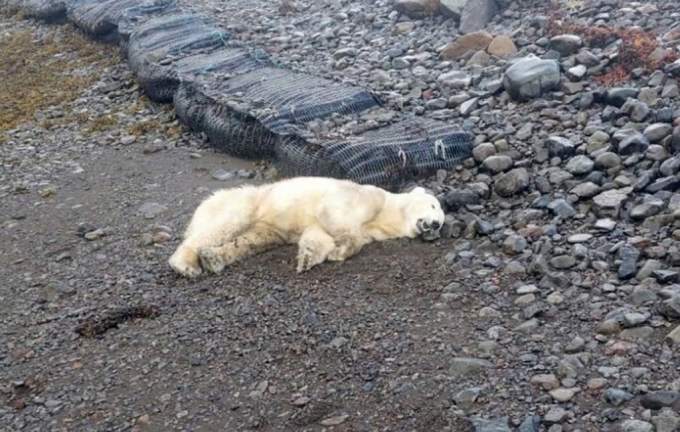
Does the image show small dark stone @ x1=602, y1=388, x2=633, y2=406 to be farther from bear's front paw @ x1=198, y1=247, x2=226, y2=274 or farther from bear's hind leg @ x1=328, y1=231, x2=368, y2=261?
bear's front paw @ x1=198, y1=247, x2=226, y2=274

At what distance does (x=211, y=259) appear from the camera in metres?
6.77

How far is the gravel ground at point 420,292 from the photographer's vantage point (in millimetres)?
5008

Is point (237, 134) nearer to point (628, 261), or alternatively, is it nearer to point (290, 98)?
point (290, 98)

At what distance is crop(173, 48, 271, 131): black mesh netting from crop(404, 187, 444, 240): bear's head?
3905 millimetres

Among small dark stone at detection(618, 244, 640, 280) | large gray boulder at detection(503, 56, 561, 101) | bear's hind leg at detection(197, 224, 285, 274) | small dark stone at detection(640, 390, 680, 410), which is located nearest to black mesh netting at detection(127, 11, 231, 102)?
large gray boulder at detection(503, 56, 561, 101)

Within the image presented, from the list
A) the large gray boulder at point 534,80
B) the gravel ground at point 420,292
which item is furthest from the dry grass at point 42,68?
the large gray boulder at point 534,80

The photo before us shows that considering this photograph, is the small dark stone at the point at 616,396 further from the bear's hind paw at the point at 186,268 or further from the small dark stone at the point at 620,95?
the small dark stone at the point at 620,95

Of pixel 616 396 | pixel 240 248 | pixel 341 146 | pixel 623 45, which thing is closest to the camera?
pixel 616 396

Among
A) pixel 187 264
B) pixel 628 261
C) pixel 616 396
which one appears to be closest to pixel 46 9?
pixel 187 264

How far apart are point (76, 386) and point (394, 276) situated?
237cm

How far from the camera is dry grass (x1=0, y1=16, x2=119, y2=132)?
1237 cm

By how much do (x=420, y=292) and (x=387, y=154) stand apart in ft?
6.79

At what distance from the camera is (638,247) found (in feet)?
20.1

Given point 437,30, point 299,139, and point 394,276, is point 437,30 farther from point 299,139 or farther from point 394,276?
point 394,276
